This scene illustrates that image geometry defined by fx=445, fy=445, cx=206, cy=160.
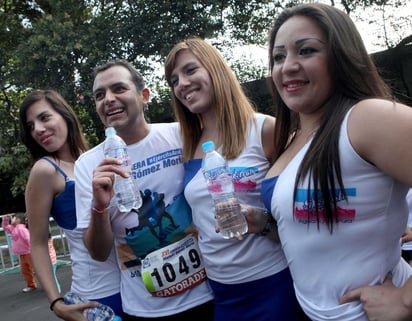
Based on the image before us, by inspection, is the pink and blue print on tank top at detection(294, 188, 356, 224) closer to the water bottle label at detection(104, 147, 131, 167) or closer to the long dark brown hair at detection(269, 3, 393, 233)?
the long dark brown hair at detection(269, 3, 393, 233)

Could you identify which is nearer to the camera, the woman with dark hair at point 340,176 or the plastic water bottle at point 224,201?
the woman with dark hair at point 340,176

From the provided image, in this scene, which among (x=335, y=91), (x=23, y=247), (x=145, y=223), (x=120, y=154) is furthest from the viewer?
(x=23, y=247)

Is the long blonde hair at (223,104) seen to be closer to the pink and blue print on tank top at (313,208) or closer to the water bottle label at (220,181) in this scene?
the water bottle label at (220,181)

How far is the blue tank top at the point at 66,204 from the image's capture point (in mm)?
2787

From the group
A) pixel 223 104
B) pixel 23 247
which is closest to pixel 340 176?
pixel 223 104

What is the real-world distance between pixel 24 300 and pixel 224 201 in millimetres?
7472

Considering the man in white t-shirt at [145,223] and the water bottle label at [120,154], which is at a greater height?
the water bottle label at [120,154]

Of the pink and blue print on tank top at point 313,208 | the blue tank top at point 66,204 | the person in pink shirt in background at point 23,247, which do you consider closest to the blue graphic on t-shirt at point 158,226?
the blue tank top at point 66,204

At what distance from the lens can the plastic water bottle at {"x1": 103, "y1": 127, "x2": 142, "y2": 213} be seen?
237 cm

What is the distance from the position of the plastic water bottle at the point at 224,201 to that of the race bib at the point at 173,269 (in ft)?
1.38

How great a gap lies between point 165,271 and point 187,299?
21cm

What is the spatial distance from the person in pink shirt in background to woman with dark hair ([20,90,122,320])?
6.84 m

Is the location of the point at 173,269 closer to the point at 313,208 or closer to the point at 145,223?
the point at 145,223

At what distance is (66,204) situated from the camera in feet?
9.18
